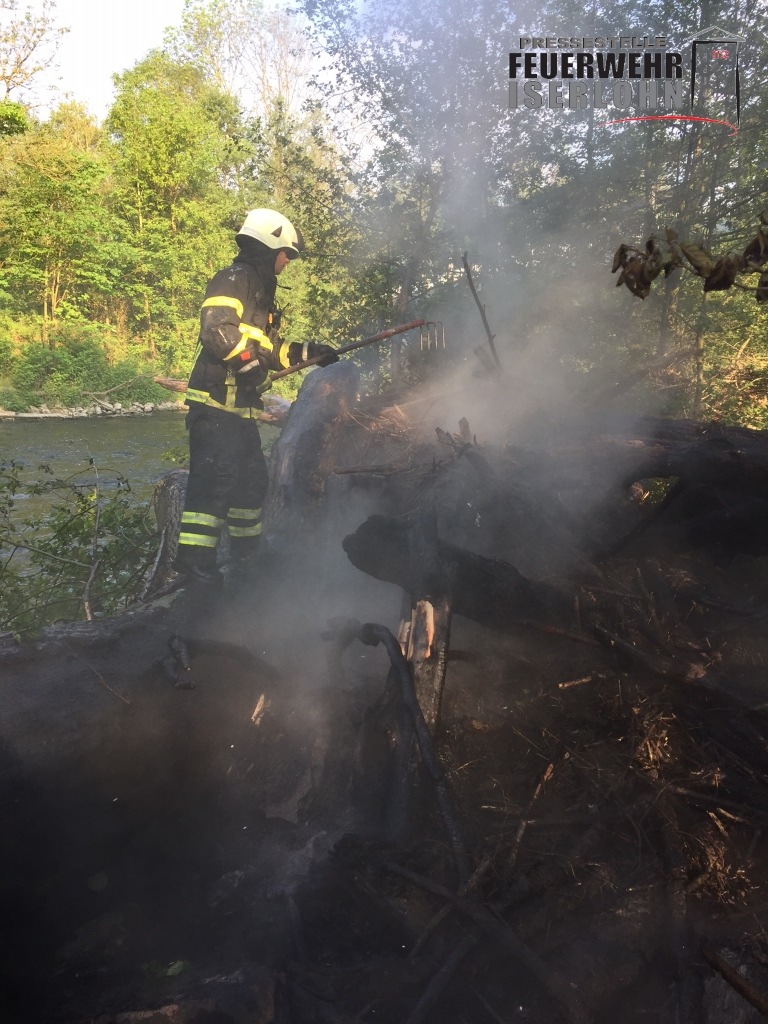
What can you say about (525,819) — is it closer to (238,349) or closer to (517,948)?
(517,948)

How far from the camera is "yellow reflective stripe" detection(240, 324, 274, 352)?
4.66 metres

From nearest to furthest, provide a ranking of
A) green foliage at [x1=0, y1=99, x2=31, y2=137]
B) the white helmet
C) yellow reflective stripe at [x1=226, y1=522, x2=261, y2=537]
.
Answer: the white helmet < yellow reflective stripe at [x1=226, y1=522, x2=261, y2=537] < green foliage at [x1=0, y1=99, x2=31, y2=137]

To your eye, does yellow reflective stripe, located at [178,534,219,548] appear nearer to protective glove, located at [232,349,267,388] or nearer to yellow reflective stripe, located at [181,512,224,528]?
yellow reflective stripe, located at [181,512,224,528]

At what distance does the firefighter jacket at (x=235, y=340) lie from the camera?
4625 millimetres

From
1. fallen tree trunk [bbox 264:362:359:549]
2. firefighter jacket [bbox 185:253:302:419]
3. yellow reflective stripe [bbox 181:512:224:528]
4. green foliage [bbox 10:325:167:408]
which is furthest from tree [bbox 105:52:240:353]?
yellow reflective stripe [bbox 181:512:224:528]

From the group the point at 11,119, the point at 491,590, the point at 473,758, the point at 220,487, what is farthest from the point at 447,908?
the point at 11,119

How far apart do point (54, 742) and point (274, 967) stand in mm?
1391

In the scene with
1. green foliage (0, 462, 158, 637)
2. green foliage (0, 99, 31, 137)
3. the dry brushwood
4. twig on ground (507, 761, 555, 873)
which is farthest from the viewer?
green foliage (0, 99, 31, 137)

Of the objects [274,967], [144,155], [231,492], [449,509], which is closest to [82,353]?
[144,155]

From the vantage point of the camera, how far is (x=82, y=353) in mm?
21562

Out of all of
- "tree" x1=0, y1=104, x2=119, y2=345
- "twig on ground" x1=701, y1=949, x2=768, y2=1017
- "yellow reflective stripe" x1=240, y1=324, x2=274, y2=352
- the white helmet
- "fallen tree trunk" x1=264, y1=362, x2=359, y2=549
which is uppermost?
"tree" x1=0, y1=104, x2=119, y2=345

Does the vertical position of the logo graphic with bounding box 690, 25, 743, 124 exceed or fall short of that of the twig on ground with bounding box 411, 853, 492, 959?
it exceeds it

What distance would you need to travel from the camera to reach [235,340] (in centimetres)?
463

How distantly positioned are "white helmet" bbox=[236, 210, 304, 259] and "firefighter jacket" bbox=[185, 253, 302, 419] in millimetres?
127
